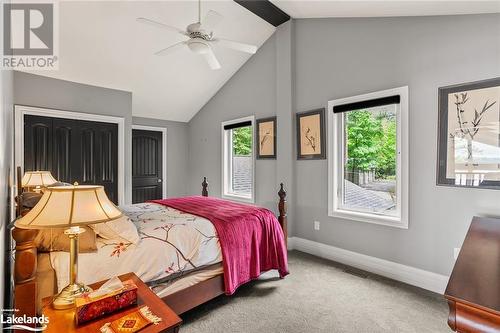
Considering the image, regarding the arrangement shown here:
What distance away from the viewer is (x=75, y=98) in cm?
409

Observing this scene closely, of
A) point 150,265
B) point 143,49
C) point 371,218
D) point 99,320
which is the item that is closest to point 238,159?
point 143,49

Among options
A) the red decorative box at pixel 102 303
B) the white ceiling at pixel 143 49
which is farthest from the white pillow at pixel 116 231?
the white ceiling at pixel 143 49

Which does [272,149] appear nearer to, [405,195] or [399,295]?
[405,195]

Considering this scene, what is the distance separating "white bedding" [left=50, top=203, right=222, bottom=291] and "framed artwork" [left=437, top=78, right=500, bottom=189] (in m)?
2.35

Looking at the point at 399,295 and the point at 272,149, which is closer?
the point at 399,295

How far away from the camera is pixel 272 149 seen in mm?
4277

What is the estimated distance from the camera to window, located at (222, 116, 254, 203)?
479 centimetres

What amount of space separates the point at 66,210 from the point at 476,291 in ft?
5.98

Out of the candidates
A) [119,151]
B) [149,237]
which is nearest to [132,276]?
[149,237]

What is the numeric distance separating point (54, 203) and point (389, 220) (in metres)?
3.06

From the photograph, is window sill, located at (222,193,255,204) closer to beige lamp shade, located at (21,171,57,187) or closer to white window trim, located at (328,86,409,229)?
white window trim, located at (328,86,409,229)

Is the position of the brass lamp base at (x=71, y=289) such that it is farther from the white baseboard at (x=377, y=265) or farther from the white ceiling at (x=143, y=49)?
the white ceiling at (x=143, y=49)

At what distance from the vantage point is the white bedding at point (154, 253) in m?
1.62

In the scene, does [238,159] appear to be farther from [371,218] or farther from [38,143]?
[38,143]
